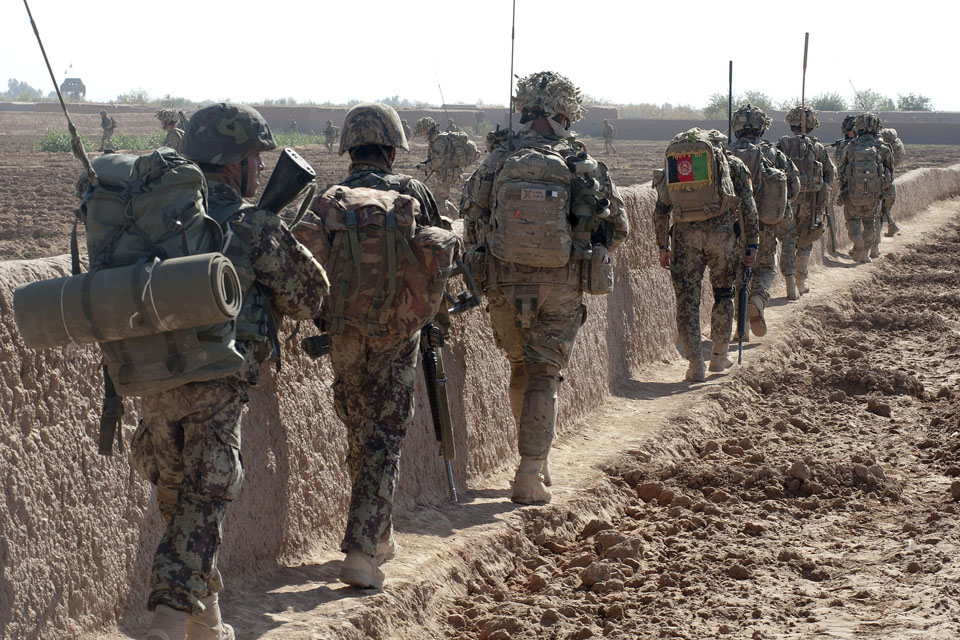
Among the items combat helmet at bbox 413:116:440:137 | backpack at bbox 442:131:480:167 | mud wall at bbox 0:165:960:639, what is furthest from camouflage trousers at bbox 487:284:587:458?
combat helmet at bbox 413:116:440:137

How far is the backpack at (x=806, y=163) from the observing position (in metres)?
12.2

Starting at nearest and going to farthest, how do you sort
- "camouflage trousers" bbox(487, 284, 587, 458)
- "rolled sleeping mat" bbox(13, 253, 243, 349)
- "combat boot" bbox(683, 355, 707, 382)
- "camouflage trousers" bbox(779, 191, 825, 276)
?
"rolled sleeping mat" bbox(13, 253, 243, 349)
"camouflage trousers" bbox(487, 284, 587, 458)
"combat boot" bbox(683, 355, 707, 382)
"camouflage trousers" bbox(779, 191, 825, 276)

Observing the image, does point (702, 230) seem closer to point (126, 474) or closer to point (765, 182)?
point (765, 182)

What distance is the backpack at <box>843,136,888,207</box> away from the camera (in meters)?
14.7

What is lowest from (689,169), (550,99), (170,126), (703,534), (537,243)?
(703,534)

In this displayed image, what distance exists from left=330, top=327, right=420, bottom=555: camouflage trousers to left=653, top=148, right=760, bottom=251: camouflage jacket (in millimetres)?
4272

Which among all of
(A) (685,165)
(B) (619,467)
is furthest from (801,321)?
(B) (619,467)

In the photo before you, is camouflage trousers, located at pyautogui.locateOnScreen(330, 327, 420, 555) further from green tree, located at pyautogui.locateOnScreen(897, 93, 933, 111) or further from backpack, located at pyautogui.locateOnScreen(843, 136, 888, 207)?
green tree, located at pyautogui.locateOnScreen(897, 93, 933, 111)

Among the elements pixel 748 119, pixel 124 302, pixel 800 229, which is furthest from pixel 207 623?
pixel 800 229

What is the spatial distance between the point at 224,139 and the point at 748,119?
7108 mm

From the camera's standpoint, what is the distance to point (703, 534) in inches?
226

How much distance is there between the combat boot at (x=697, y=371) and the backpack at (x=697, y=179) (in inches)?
45.4

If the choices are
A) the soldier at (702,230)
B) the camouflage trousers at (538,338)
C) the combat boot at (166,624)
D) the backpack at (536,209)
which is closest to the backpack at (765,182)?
the soldier at (702,230)

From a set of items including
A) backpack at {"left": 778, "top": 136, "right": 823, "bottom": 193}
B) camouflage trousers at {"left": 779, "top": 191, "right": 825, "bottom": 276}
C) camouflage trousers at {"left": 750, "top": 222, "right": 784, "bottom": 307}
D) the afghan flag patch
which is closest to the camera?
the afghan flag patch
